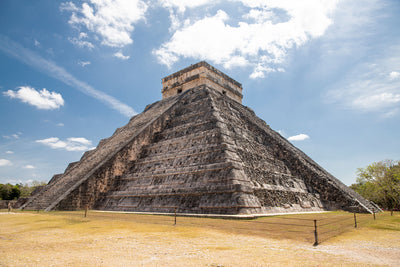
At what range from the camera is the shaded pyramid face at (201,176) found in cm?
859

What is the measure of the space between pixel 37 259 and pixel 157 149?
9.67 meters

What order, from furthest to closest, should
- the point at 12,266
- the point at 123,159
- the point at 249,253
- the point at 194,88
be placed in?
the point at 194,88 < the point at 123,159 < the point at 249,253 < the point at 12,266

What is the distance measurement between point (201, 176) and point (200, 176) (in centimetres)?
5

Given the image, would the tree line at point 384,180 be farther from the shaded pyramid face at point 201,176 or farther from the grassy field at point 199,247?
the grassy field at point 199,247

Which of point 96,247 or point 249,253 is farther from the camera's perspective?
point 96,247

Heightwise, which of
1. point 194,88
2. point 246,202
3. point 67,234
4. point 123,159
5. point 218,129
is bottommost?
point 67,234

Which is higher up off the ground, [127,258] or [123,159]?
[123,159]

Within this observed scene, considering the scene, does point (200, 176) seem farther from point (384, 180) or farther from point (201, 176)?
point (384, 180)

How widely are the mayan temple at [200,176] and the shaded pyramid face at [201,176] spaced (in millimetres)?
36

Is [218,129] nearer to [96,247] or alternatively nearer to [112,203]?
[112,203]

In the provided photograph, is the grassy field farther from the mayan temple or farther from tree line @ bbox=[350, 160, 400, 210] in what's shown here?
tree line @ bbox=[350, 160, 400, 210]

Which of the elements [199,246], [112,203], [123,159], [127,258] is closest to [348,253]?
[199,246]

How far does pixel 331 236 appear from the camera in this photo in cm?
518

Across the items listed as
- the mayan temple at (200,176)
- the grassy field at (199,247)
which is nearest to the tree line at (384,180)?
the mayan temple at (200,176)
